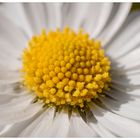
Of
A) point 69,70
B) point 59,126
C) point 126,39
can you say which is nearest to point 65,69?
point 69,70

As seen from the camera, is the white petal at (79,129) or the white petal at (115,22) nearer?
the white petal at (79,129)

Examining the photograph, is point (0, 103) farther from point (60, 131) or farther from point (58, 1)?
point (58, 1)

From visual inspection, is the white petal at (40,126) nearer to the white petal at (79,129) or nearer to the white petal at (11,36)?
the white petal at (79,129)

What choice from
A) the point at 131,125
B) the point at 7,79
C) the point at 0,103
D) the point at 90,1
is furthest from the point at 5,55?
the point at 131,125

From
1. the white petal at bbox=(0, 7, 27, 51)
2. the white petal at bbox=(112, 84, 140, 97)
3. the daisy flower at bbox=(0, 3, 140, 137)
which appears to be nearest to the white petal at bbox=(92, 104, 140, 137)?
the daisy flower at bbox=(0, 3, 140, 137)

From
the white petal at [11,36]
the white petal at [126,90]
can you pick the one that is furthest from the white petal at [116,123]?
the white petal at [11,36]

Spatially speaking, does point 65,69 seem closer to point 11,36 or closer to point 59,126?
point 59,126
